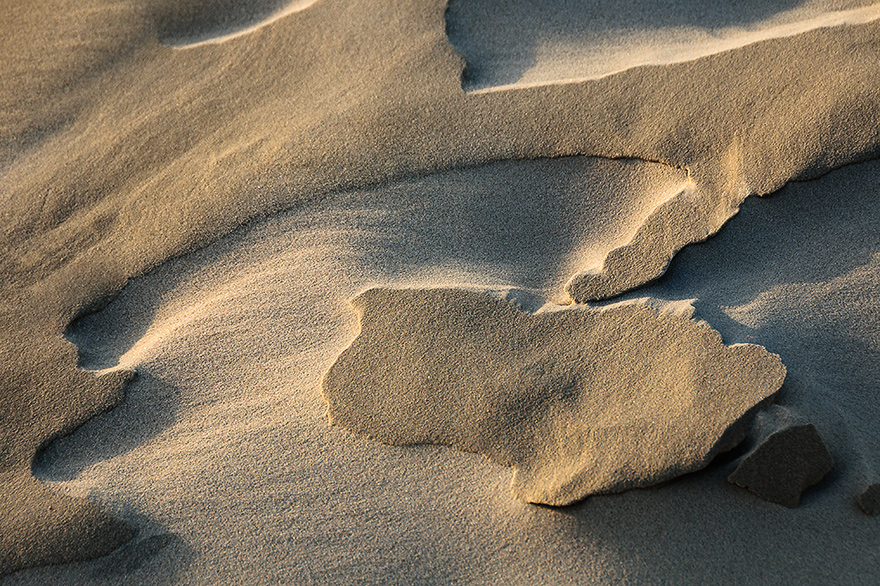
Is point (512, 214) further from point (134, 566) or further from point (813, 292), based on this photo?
point (134, 566)

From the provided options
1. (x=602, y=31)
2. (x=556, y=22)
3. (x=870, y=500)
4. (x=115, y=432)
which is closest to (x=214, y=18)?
(x=556, y=22)

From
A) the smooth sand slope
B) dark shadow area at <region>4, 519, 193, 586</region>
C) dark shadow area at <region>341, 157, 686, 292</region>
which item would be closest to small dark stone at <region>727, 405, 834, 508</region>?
the smooth sand slope

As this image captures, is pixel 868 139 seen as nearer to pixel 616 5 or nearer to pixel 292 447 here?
pixel 616 5

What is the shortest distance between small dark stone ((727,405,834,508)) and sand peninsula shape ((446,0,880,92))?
1.05m

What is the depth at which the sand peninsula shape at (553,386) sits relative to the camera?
52.7 inches

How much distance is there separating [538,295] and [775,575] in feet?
2.31

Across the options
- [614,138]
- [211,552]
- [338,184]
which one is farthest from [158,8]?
[211,552]

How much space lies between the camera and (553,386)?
4.79 feet

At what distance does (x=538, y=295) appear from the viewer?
1.64 meters

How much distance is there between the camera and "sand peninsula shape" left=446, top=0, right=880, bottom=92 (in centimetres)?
200

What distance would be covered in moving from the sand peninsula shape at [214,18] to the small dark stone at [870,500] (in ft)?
6.35

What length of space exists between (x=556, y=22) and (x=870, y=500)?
1548 millimetres

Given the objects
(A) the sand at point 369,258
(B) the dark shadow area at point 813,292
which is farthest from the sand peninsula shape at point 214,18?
(B) the dark shadow area at point 813,292

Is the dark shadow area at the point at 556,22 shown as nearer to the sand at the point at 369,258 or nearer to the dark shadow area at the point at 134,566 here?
the sand at the point at 369,258
